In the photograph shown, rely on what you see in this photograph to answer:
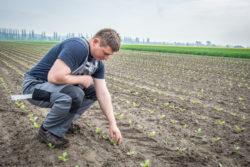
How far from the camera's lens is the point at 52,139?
16.2 feet

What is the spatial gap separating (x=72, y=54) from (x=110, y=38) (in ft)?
1.81

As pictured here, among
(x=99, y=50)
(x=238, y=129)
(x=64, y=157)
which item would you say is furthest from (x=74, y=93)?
(x=238, y=129)

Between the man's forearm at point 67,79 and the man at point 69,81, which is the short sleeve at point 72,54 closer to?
the man at point 69,81

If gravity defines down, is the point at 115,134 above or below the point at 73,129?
above

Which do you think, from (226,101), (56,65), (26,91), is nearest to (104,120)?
(26,91)

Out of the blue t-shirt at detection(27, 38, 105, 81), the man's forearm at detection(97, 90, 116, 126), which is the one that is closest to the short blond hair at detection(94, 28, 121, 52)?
the blue t-shirt at detection(27, 38, 105, 81)

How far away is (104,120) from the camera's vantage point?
7023 millimetres

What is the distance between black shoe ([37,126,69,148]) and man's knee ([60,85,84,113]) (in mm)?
506

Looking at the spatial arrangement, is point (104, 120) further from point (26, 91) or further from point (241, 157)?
point (241, 157)

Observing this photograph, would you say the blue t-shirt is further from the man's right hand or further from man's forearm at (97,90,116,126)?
man's forearm at (97,90,116,126)

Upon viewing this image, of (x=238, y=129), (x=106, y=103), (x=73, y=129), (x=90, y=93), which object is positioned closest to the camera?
(x=106, y=103)

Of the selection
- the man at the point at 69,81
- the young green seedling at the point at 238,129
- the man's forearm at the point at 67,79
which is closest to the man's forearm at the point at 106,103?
the man at the point at 69,81

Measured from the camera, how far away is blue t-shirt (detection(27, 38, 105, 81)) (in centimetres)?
445

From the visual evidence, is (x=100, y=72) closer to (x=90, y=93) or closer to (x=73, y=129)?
(x=90, y=93)
